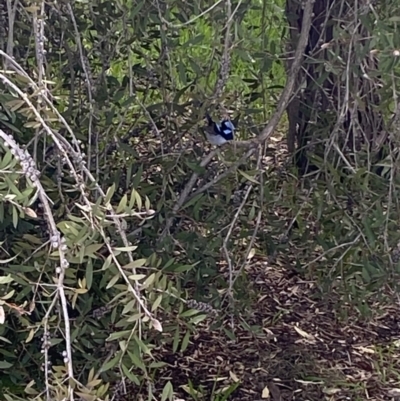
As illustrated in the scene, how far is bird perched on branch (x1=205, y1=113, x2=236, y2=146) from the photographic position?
2.12 m

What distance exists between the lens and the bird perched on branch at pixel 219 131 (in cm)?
212

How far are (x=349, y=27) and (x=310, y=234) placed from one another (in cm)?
69

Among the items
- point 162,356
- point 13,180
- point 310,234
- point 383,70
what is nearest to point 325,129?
point 310,234

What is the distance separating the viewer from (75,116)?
7.13 ft

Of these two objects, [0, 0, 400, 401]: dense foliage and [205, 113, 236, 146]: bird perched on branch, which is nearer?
[0, 0, 400, 401]: dense foliage

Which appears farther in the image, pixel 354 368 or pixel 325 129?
pixel 354 368

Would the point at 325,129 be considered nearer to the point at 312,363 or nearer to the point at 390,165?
the point at 390,165

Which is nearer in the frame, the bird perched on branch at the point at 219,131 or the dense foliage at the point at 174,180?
the dense foliage at the point at 174,180

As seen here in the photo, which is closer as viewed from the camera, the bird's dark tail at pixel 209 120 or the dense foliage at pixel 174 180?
the dense foliage at pixel 174 180

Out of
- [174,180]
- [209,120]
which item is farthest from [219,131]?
[174,180]

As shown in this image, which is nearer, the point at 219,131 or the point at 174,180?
the point at 219,131

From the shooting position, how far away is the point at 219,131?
7.06 feet

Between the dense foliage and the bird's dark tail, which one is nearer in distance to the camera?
the dense foliage

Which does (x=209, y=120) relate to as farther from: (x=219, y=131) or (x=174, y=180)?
(x=174, y=180)
